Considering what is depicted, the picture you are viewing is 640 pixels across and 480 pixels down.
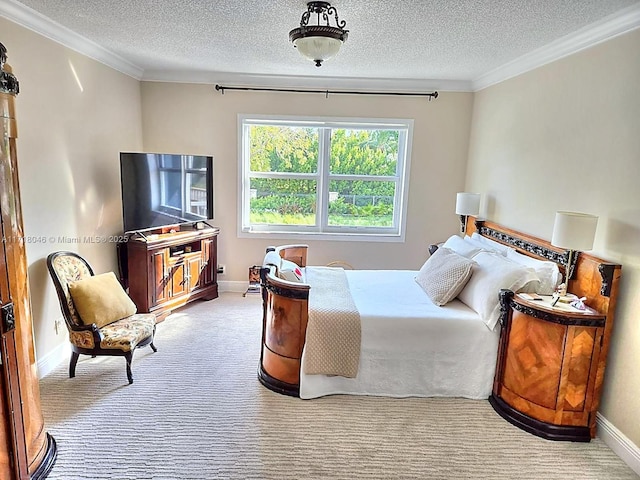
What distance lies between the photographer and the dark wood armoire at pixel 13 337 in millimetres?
1739

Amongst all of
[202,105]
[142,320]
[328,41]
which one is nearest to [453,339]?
[328,41]

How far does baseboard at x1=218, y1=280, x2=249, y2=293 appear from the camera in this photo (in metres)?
5.02

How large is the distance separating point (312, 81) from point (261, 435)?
3647 millimetres

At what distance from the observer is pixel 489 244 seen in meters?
3.63

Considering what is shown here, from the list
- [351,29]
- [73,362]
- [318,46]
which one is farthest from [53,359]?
[351,29]

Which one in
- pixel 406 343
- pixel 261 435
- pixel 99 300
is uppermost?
pixel 99 300

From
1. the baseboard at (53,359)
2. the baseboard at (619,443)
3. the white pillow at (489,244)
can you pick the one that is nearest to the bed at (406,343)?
the white pillow at (489,244)

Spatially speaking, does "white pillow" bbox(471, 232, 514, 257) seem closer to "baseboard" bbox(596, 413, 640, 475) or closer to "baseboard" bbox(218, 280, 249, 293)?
"baseboard" bbox(596, 413, 640, 475)

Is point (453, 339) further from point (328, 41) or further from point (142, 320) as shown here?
point (142, 320)

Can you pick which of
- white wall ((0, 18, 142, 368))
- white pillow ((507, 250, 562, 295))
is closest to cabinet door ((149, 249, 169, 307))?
white wall ((0, 18, 142, 368))

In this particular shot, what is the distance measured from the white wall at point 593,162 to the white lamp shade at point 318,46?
1712 mm

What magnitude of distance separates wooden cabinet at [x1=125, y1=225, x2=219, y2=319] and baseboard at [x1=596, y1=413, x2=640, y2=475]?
3692 millimetres

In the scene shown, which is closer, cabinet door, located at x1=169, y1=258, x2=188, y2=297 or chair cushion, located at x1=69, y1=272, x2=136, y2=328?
chair cushion, located at x1=69, y1=272, x2=136, y2=328

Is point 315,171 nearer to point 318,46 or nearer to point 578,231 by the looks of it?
point 318,46
